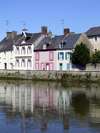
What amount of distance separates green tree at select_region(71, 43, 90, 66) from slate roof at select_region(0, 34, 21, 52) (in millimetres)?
15639

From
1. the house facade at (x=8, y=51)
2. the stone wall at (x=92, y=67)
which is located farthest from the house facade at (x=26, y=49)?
the stone wall at (x=92, y=67)

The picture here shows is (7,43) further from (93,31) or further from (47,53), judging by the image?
(93,31)

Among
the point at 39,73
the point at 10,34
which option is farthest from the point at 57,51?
the point at 10,34

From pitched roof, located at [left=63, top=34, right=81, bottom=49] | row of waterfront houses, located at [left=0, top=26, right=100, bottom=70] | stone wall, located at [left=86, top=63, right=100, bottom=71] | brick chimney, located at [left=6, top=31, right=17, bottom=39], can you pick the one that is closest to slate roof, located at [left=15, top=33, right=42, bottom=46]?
row of waterfront houses, located at [left=0, top=26, right=100, bottom=70]

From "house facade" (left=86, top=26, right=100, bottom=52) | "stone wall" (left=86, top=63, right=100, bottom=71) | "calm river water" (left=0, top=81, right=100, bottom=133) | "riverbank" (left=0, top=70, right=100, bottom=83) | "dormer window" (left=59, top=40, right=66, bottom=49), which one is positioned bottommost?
"calm river water" (left=0, top=81, right=100, bottom=133)

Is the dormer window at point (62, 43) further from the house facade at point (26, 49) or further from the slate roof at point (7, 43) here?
the slate roof at point (7, 43)

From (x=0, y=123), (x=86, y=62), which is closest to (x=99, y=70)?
(x=86, y=62)

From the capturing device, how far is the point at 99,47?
52594 mm

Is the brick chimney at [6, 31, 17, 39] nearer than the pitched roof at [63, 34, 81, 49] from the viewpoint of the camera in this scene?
No

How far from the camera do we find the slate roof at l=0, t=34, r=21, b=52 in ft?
191

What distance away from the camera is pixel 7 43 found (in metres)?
60.4

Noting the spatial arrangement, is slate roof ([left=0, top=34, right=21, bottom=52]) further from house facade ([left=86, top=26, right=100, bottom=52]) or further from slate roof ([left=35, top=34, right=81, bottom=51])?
house facade ([left=86, top=26, right=100, bottom=52])

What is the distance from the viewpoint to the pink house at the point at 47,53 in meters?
51.0

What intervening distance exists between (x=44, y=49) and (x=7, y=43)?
11.8m
